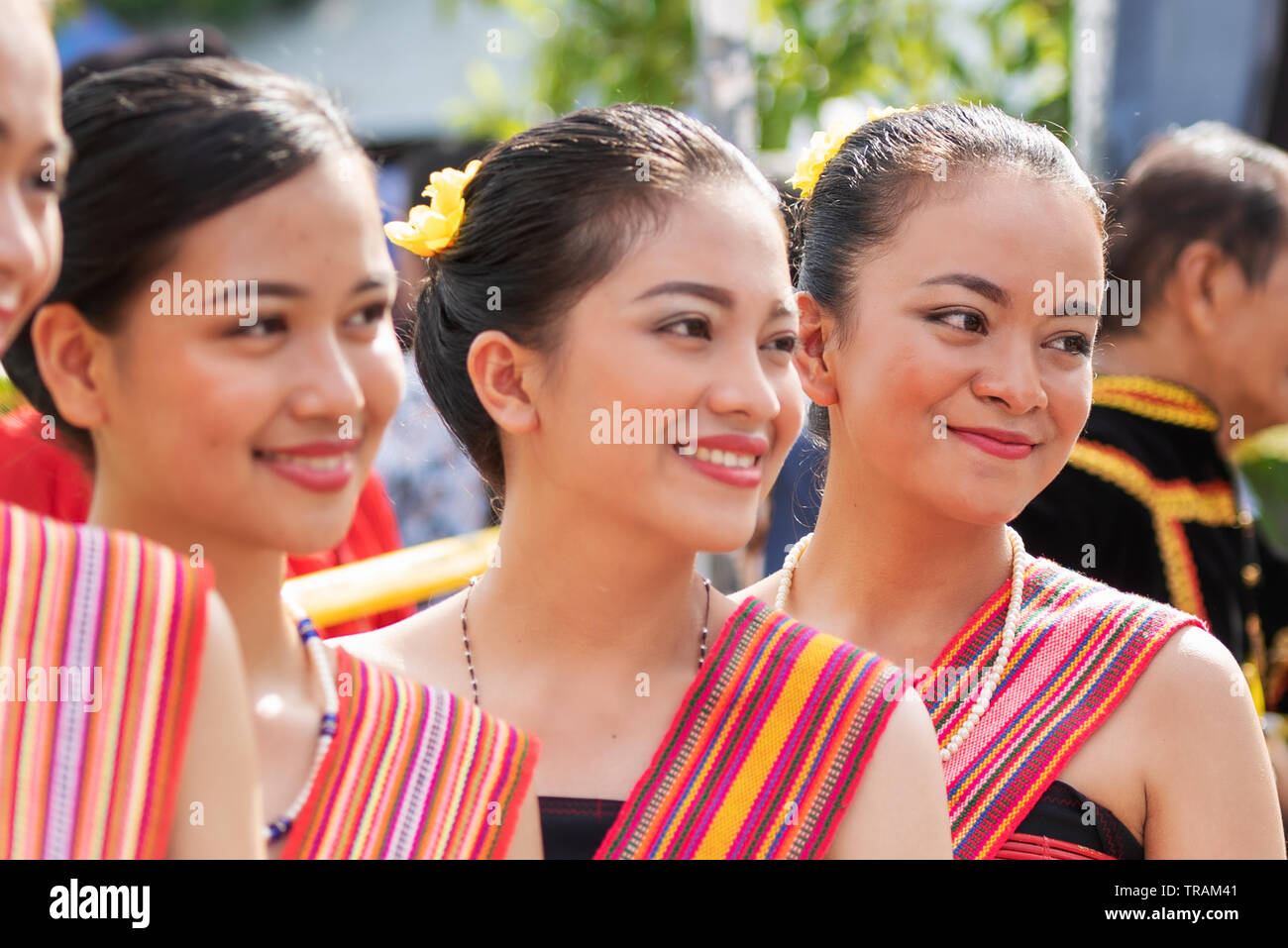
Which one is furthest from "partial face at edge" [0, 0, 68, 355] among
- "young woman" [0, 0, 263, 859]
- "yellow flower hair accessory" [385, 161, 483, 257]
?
"yellow flower hair accessory" [385, 161, 483, 257]

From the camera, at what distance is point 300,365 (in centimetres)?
134

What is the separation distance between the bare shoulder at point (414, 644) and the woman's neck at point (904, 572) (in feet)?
1.77

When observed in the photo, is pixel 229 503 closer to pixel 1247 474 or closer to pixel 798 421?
pixel 798 421

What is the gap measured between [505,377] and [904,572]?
642mm

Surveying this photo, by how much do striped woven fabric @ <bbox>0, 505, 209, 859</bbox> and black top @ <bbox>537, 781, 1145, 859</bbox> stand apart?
654mm

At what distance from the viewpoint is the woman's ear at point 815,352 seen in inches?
81.1

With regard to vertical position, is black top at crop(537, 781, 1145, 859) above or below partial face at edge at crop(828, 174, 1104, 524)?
below

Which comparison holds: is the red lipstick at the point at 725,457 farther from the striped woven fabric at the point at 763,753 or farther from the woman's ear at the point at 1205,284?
the woman's ear at the point at 1205,284

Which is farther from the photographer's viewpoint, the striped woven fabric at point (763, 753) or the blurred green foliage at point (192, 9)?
the blurred green foliage at point (192, 9)

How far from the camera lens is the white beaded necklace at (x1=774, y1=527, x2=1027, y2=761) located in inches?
74.4

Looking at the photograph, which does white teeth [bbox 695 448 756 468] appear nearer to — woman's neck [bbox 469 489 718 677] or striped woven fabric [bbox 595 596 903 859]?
woman's neck [bbox 469 489 718 677]

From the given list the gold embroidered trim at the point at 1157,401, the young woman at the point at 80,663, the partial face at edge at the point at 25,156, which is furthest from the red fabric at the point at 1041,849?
the partial face at edge at the point at 25,156
